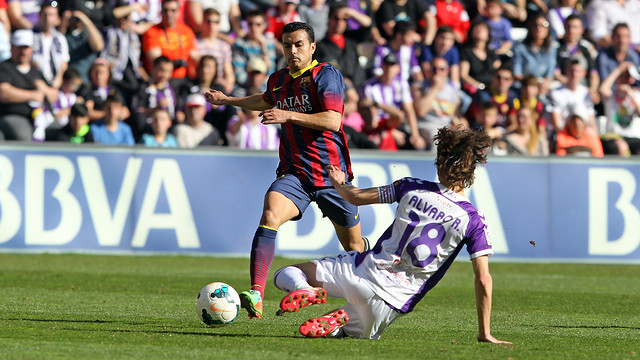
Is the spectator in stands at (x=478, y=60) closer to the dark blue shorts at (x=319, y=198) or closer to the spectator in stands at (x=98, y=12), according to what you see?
the spectator in stands at (x=98, y=12)

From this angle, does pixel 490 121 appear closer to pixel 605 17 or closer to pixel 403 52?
pixel 403 52

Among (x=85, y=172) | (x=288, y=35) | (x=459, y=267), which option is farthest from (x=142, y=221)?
(x=288, y=35)

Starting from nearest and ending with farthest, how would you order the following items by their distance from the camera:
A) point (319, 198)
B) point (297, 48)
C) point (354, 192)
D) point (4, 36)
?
point (354, 192) → point (297, 48) → point (319, 198) → point (4, 36)

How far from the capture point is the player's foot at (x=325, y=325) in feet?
19.2

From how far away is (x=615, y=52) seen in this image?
1767 centimetres

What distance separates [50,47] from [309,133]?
28.3 ft

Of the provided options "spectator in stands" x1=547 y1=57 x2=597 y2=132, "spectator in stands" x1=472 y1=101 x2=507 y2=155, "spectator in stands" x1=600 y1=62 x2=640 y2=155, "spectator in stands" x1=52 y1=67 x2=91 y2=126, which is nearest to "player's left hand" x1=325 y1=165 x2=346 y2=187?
"spectator in stands" x1=52 y1=67 x2=91 y2=126

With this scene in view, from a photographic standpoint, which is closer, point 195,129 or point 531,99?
point 195,129

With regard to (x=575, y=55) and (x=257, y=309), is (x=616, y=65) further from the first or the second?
(x=257, y=309)

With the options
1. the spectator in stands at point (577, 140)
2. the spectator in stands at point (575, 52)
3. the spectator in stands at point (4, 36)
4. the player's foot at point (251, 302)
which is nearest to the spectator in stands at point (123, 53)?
the spectator in stands at point (4, 36)

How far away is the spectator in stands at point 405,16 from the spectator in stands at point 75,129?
5703 mm

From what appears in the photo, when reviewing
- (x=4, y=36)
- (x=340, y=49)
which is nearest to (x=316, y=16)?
(x=340, y=49)

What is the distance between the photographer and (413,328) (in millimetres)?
6984

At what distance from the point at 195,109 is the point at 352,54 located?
10.7 ft
